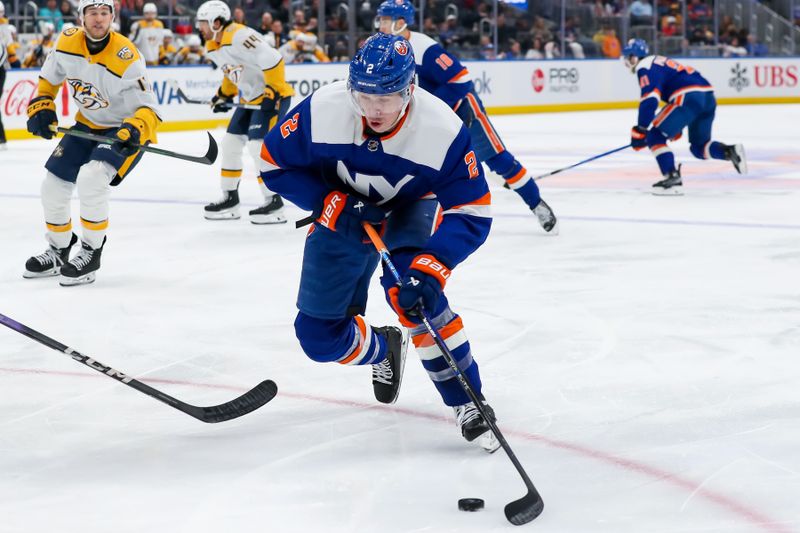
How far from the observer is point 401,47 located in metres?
2.60

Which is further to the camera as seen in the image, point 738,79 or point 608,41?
point 738,79

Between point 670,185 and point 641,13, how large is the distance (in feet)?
32.5

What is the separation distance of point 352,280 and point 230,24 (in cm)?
414

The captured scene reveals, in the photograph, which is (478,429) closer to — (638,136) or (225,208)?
(225,208)

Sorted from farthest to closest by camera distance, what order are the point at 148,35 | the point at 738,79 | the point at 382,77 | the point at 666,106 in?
the point at 738,79 → the point at 148,35 → the point at 666,106 → the point at 382,77

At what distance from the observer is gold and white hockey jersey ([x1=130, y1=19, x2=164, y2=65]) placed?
1252cm

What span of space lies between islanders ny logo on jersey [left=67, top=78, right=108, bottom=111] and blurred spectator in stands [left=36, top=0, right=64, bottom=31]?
7688 millimetres

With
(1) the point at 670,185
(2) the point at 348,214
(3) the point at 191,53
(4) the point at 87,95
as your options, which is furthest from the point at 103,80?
(3) the point at 191,53

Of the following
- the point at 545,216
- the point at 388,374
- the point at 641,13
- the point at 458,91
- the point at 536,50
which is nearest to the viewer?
the point at 388,374

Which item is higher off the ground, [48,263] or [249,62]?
[249,62]

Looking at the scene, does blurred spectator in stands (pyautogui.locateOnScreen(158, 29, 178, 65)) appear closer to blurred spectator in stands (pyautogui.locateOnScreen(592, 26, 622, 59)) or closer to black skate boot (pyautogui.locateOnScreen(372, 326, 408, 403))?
blurred spectator in stands (pyautogui.locateOnScreen(592, 26, 622, 59))

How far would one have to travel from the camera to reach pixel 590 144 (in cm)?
1138

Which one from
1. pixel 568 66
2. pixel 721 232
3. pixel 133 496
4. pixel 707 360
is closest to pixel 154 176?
pixel 721 232

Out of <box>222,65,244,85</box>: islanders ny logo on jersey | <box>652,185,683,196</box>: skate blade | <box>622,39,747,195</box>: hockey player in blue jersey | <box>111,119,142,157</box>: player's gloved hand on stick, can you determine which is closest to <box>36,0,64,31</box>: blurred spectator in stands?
<box>222,65,244,85</box>: islanders ny logo on jersey
